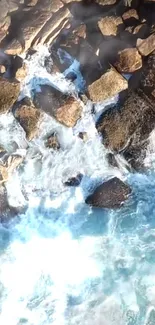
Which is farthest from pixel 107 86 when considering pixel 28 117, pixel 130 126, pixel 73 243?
pixel 73 243

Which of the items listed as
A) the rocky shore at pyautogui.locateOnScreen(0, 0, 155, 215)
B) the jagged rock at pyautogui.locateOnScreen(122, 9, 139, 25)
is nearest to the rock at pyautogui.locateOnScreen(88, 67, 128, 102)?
the rocky shore at pyautogui.locateOnScreen(0, 0, 155, 215)

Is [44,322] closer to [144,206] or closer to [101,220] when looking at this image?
[101,220]

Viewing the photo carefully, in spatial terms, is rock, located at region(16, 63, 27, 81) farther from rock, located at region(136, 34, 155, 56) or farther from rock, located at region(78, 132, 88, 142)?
rock, located at region(136, 34, 155, 56)

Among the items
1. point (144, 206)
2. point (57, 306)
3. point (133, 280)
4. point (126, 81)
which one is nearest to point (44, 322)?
point (57, 306)

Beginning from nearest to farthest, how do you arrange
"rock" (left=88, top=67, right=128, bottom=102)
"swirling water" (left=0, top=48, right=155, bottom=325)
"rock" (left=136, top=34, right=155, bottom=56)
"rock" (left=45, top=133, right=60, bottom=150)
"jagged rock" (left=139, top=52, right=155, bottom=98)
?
"rock" (left=136, top=34, right=155, bottom=56) → "rock" (left=88, top=67, right=128, bottom=102) → "jagged rock" (left=139, top=52, right=155, bottom=98) → "rock" (left=45, top=133, right=60, bottom=150) → "swirling water" (left=0, top=48, right=155, bottom=325)

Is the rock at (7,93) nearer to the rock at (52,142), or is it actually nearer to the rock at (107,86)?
the rock at (52,142)

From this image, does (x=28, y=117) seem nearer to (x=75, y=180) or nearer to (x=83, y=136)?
(x=83, y=136)
